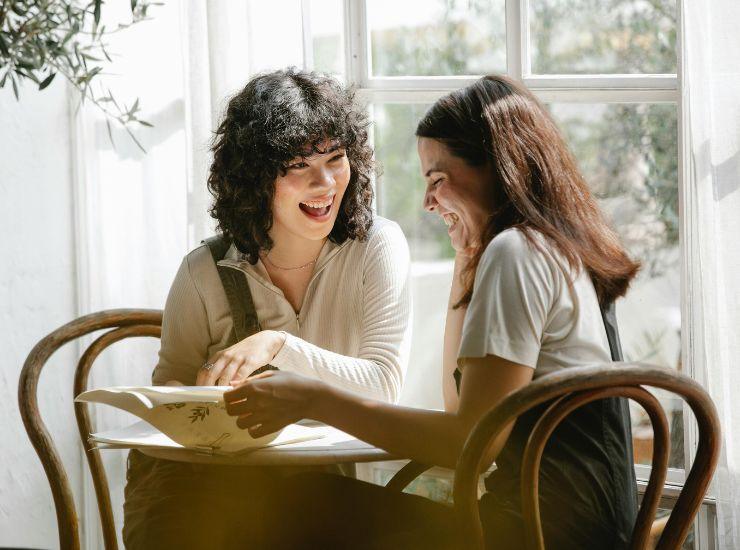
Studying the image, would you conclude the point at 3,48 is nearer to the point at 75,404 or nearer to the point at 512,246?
the point at 512,246

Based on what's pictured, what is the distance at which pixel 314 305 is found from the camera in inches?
85.5

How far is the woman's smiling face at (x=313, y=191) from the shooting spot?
2135 millimetres

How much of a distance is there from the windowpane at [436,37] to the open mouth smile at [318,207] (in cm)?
80

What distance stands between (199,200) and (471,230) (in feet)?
3.87

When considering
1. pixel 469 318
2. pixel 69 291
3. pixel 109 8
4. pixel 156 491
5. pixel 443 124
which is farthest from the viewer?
pixel 69 291

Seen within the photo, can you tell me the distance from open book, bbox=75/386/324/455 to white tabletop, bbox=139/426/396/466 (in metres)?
0.01

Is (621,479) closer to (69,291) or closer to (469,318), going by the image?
(469,318)

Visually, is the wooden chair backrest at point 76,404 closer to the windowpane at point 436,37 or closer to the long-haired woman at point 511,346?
the long-haired woman at point 511,346

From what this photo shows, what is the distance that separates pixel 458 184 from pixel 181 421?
60 centimetres

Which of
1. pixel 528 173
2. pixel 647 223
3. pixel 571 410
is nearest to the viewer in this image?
pixel 571 410

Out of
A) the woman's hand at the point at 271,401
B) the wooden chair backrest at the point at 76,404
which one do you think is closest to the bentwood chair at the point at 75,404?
the wooden chair backrest at the point at 76,404

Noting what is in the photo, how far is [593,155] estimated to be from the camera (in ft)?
8.36

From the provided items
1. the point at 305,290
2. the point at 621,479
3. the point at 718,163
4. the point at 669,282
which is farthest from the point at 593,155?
the point at 621,479

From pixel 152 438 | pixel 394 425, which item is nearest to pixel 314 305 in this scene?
pixel 152 438
